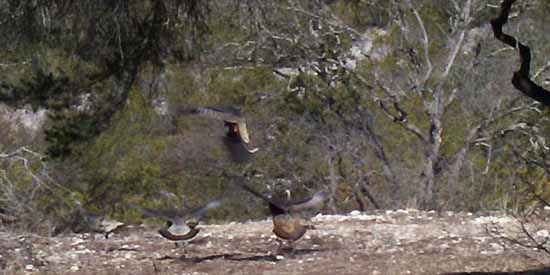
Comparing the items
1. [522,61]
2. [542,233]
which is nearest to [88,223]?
[542,233]

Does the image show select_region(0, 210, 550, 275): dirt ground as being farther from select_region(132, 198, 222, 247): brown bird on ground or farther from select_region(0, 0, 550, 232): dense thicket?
select_region(0, 0, 550, 232): dense thicket

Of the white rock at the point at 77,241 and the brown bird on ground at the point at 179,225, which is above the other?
the brown bird on ground at the point at 179,225

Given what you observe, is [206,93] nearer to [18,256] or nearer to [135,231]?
[135,231]

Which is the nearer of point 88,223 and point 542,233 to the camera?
point 542,233

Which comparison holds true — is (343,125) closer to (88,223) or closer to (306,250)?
(88,223)

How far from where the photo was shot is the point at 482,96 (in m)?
9.40

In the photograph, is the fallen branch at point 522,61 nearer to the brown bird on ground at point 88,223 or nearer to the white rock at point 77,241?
the white rock at point 77,241

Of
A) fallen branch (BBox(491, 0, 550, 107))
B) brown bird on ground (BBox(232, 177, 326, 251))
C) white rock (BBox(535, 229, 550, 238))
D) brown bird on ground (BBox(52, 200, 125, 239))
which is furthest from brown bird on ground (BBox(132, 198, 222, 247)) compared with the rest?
fallen branch (BBox(491, 0, 550, 107))

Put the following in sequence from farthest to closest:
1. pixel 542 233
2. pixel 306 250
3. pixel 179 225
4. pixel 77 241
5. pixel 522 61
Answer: pixel 77 241
pixel 542 233
pixel 306 250
pixel 179 225
pixel 522 61

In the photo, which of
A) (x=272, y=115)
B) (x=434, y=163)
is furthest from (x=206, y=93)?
(x=434, y=163)

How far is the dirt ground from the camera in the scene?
5.07m

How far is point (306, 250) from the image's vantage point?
5465 mm

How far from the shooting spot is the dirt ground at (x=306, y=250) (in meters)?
5.07

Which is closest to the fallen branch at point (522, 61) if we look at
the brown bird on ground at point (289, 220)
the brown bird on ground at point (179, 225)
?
the brown bird on ground at point (289, 220)
